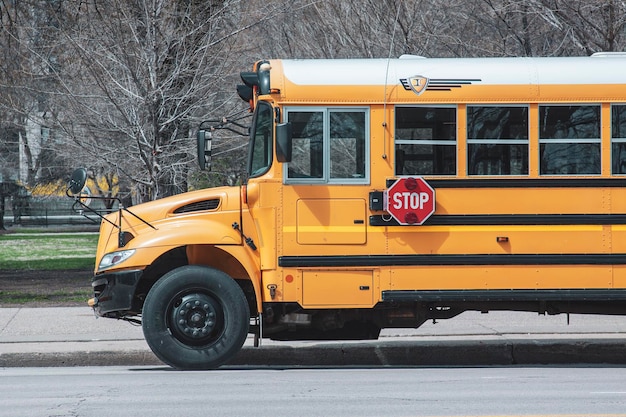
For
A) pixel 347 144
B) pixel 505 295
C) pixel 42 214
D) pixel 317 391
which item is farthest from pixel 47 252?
pixel 42 214

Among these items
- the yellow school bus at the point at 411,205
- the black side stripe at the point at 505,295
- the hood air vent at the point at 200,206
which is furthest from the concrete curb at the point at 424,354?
the hood air vent at the point at 200,206

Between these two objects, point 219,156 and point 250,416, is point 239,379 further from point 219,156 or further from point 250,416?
point 219,156

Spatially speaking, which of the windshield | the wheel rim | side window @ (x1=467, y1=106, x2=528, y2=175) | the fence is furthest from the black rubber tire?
the fence

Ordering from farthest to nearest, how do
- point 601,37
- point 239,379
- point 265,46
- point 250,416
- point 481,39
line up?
point 265,46
point 481,39
point 601,37
point 239,379
point 250,416

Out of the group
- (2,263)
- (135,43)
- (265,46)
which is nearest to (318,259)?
(135,43)

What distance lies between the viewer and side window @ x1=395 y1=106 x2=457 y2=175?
373 inches

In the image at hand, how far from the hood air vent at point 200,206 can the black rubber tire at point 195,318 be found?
1.90ft

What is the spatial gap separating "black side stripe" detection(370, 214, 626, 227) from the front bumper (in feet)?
7.38

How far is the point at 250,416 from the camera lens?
22.5ft

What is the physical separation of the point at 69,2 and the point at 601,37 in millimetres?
8741

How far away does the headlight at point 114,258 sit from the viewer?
9.55 meters

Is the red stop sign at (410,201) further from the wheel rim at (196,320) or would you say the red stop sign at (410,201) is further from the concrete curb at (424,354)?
the wheel rim at (196,320)

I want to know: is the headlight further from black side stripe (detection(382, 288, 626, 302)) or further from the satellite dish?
black side stripe (detection(382, 288, 626, 302))

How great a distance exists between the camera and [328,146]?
955 centimetres
